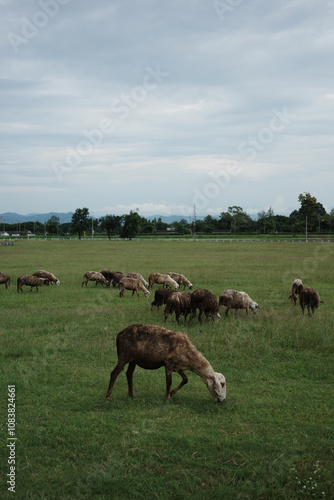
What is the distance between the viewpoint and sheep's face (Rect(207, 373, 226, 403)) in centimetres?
812

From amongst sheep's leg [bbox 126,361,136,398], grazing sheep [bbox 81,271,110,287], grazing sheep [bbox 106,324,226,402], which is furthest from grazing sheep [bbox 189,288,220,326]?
grazing sheep [bbox 81,271,110,287]

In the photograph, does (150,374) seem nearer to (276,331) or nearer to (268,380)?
(268,380)

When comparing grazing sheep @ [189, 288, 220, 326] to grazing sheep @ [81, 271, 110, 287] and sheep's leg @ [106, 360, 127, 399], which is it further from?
grazing sheep @ [81, 271, 110, 287]

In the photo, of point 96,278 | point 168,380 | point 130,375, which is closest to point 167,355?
point 168,380

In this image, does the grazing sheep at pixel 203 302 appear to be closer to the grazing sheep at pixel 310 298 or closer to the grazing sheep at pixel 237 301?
the grazing sheep at pixel 237 301

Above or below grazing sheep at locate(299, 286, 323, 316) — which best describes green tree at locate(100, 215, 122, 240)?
above

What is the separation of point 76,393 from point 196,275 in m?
20.9

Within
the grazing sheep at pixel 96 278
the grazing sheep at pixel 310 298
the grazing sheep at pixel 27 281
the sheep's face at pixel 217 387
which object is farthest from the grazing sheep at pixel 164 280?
the sheep's face at pixel 217 387

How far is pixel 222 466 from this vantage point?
6.24 m

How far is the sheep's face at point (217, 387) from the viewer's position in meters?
8.12

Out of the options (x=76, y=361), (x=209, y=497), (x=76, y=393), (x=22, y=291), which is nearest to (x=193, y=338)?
(x=76, y=361)

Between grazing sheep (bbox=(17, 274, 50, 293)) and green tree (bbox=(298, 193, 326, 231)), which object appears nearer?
grazing sheep (bbox=(17, 274, 50, 293))

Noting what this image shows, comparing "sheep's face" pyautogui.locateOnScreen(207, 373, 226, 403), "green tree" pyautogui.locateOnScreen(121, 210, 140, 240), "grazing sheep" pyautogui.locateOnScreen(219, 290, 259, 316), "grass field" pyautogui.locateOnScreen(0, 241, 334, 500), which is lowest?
"grass field" pyautogui.locateOnScreen(0, 241, 334, 500)

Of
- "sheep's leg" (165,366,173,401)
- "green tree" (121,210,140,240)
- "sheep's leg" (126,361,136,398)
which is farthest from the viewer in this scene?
"green tree" (121,210,140,240)
